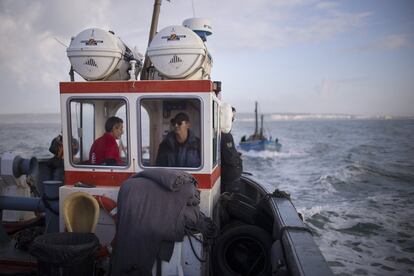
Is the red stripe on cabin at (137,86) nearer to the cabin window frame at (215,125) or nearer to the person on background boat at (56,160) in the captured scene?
the cabin window frame at (215,125)

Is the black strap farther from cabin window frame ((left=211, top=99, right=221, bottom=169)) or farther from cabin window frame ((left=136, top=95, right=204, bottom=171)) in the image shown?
cabin window frame ((left=211, top=99, right=221, bottom=169))

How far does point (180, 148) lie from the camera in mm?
3982

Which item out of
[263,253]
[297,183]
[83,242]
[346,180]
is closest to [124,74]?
[83,242]

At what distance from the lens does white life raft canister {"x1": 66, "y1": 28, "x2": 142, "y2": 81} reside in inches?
154

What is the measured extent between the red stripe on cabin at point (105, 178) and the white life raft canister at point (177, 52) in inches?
46.6

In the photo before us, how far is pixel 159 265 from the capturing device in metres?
3.18

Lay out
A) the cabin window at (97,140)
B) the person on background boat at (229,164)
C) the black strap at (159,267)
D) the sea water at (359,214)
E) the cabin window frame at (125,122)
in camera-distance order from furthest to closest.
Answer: the sea water at (359,214)
the person on background boat at (229,164)
the cabin window at (97,140)
the cabin window frame at (125,122)
the black strap at (159,267)

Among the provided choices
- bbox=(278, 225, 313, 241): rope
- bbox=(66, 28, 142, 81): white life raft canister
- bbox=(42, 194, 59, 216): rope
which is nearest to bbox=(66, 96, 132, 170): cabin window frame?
bbox=(66, 28, 142, 81): white life raft canister

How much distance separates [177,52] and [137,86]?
1.90 ft

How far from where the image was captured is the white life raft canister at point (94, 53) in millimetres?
3910

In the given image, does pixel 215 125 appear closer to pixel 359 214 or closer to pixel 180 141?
pixel 180 141

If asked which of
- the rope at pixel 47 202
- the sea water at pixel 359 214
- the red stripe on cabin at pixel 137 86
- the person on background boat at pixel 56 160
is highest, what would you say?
the red stripe on cabin at pixel 137 86

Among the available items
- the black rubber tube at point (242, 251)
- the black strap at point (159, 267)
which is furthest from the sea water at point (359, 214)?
the black strap at point (159, 267)

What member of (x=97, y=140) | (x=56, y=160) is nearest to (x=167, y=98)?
(x=97, y=140)
